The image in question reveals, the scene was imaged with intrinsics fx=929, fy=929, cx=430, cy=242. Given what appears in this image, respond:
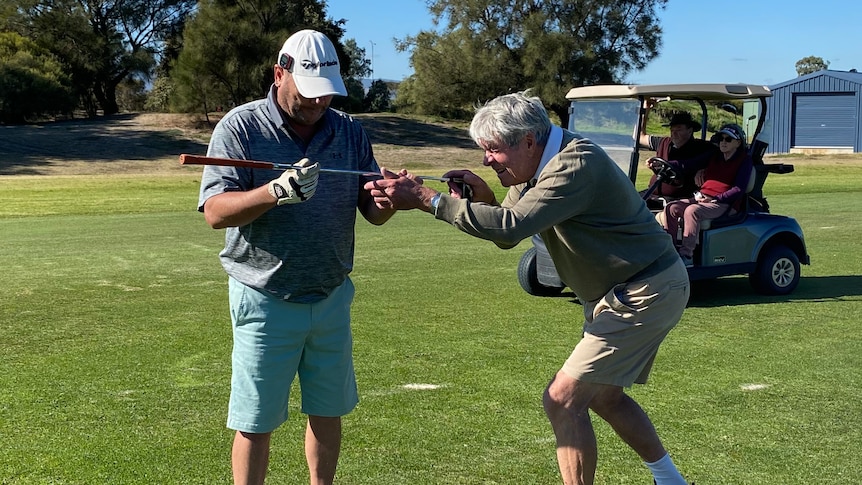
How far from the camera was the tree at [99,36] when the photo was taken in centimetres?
4462

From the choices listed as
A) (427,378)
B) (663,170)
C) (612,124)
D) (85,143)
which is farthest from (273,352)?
(85,143)

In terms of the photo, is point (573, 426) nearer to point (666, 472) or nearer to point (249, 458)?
point (666, 472)

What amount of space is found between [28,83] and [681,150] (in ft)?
120

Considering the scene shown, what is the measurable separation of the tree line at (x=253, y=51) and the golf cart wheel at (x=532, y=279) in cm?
3270

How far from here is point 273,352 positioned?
11.0 ft

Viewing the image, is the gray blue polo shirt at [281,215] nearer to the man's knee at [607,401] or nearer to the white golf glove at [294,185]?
the white golf glove at [294,185]

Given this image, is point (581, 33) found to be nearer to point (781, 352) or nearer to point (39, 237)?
point (39, 237)

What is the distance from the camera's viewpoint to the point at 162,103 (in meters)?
51.0

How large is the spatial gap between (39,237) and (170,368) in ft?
26.8

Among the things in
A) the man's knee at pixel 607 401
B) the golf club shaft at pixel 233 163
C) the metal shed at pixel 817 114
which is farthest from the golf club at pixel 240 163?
the metal shed at pixel 817 114

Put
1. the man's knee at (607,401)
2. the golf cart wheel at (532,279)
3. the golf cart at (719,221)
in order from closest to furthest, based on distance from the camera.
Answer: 1. the man's knee at (607,401)
2. the golf cart at (719,221)
3. the golf cart wheel at (532,279)

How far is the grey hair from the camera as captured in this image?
3230 millimetres

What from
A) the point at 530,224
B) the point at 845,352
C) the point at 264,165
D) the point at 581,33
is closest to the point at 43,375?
the point at 264,165

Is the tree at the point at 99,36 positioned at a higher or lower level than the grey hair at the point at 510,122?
higher
